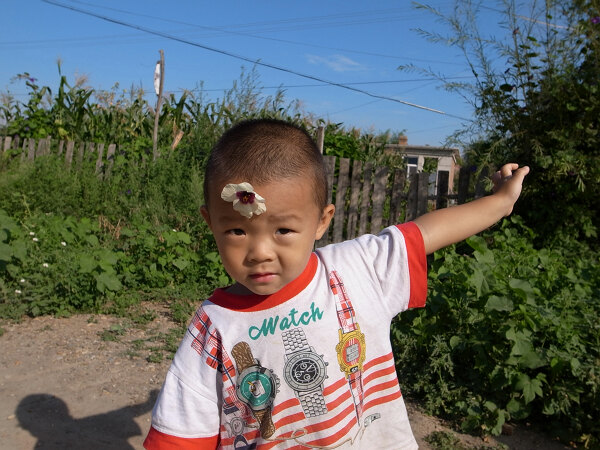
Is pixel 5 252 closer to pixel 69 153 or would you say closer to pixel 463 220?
pixel 463 220

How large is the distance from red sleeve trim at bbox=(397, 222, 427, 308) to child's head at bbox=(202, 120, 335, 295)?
34 centimetres

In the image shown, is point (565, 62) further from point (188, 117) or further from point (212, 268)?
point (188, 117)

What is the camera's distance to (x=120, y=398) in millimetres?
3432

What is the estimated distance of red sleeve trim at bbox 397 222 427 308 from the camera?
1615mm

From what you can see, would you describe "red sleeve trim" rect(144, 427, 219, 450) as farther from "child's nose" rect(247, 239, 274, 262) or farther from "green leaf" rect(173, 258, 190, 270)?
"green leaf" rect(173, 258, 190, 270)

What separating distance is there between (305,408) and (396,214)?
16.4 feet

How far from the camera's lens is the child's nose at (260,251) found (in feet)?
4.42

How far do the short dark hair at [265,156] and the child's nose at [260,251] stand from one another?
0.15m

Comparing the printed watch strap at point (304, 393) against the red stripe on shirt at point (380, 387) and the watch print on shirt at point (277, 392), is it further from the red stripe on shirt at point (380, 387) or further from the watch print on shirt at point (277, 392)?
the red stripe on shirt at point (380, 387)

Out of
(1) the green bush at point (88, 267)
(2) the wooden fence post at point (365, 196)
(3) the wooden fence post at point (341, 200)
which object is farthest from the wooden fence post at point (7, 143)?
(2) the wooden fence post at point (365, 196)

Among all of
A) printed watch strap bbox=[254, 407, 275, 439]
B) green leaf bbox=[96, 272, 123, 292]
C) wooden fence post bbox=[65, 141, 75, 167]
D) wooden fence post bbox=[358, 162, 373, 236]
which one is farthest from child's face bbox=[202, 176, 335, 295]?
wooden fence post bbox=[65, 141, 75, 167]

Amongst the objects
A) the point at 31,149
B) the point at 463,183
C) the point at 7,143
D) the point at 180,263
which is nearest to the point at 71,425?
the point at 180,263

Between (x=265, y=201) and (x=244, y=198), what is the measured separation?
2.4 inches

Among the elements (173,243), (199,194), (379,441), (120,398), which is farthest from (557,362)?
(199,194)
